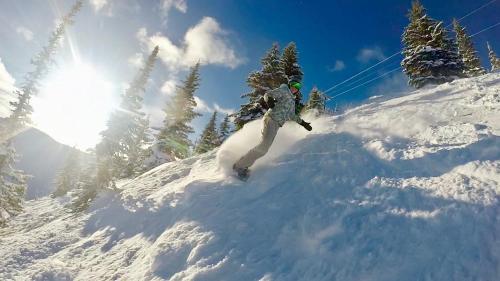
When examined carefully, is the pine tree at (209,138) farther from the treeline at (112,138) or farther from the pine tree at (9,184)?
the pine tree at (9,184)

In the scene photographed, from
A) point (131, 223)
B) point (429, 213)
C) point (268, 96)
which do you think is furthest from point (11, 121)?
point (429, 213)

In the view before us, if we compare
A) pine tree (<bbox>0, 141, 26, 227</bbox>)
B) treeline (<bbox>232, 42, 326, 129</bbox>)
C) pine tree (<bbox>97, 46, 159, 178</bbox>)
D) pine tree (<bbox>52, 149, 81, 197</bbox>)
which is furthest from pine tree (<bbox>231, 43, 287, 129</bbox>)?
pine tree (<bbox>52, 149, 81, 197</bbox>)

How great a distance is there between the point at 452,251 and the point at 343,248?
4.84 ft

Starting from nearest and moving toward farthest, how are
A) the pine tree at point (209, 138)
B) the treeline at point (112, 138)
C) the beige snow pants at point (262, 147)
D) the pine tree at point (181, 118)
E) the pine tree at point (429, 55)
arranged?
the beige snow pants at point (262, 147) → the treeline at point (112, 138) → the pine tree at point (429, 55) → the pine tree at point (181, 118) → the pine tree at point (209, 138)

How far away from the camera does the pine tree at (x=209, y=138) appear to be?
42062 millimetres

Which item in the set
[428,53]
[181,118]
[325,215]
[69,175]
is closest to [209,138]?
[181,118]

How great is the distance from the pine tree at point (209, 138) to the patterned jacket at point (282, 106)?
32270mm

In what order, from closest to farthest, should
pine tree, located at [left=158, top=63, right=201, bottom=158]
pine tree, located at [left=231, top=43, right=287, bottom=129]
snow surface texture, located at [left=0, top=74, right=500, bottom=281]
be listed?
snow surface texture, located at [left=0, top=74, right=500, bottom=281]
pine tree, located at [left=231, top=43, right=287, bottom=129]
pine tree, located at [left=158, top=63, right=201, bottom=158]

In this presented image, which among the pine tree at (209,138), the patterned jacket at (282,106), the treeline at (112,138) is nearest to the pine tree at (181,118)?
the treeline at (112,138)

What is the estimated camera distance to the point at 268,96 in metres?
9.27

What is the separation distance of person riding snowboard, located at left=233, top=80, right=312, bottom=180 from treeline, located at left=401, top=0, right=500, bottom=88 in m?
19.3

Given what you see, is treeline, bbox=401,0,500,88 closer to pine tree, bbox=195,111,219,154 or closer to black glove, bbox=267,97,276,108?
black glove, bbox=267,97,276,108

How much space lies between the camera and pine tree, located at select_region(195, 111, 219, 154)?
4206cm

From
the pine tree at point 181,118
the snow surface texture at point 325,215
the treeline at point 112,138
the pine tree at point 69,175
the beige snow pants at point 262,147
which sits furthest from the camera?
the pine tree at point 69,175
